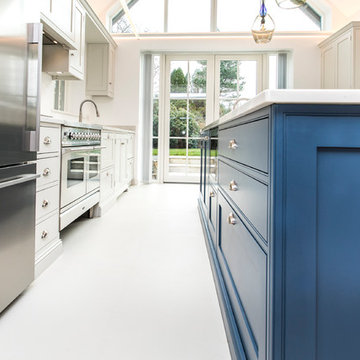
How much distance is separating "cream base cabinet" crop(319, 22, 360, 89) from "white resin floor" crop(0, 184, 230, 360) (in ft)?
13.0

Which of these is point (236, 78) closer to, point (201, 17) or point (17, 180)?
point (201, 17)

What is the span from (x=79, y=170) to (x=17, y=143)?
1.12 meters

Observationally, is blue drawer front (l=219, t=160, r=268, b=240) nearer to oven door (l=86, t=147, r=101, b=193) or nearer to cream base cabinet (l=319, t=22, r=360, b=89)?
oven door (l=86, t=147, r=101, b=193)

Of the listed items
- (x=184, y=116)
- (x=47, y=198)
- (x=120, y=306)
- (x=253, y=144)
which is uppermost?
(x=184, y=116)

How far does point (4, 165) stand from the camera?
1171mm

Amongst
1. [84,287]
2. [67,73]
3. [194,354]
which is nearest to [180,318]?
[194,354]

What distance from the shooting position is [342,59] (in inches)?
179

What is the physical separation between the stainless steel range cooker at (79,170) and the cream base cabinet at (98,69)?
92.7 inches

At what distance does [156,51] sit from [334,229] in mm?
5286

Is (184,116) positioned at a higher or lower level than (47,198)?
higher

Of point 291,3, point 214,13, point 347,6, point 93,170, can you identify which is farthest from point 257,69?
point 93,170

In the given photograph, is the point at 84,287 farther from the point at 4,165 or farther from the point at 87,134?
the point at 87,134

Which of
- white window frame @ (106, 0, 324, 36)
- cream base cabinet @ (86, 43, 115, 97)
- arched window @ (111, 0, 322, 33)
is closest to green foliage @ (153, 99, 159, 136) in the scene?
cream base cabinet @ (86, 43, 115, 97)

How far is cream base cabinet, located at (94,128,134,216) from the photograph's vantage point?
3027 millimetres
